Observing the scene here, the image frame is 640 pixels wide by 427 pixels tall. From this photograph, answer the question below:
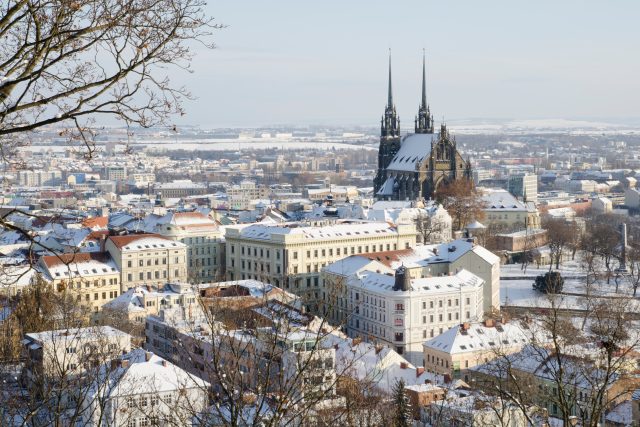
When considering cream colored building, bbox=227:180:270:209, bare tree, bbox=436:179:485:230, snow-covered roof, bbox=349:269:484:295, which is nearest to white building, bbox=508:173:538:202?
cream colored building, bbox=227:180:270:209

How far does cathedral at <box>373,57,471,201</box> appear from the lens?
99188 mm

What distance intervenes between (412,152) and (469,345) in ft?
195

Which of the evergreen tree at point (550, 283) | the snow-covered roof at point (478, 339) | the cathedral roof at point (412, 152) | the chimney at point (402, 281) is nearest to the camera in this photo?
the snow-covered roof at point (478, 339)

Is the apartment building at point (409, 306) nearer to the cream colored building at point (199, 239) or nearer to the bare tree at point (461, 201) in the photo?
the cream colored building at point (199, 239)

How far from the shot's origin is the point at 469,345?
46.0m

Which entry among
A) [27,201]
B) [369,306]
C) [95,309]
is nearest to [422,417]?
[369,306]

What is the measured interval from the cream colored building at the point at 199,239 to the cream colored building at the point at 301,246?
82.8 inches

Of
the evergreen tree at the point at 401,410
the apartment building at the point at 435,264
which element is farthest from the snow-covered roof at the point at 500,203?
the evergreen tree at the point at 401,410

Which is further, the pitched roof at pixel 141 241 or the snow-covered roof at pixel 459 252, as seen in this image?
the pitched roof at pixel 141 241

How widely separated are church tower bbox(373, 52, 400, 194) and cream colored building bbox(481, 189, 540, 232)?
1066cm

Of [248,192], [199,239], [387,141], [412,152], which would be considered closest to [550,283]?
[199,239]

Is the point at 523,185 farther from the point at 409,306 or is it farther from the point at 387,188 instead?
the point at 409,306

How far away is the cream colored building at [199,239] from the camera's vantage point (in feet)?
241

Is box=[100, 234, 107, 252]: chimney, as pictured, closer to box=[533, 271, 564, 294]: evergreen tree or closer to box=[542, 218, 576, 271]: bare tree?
box=[533, 271, 564, 294]: evergreen tree
